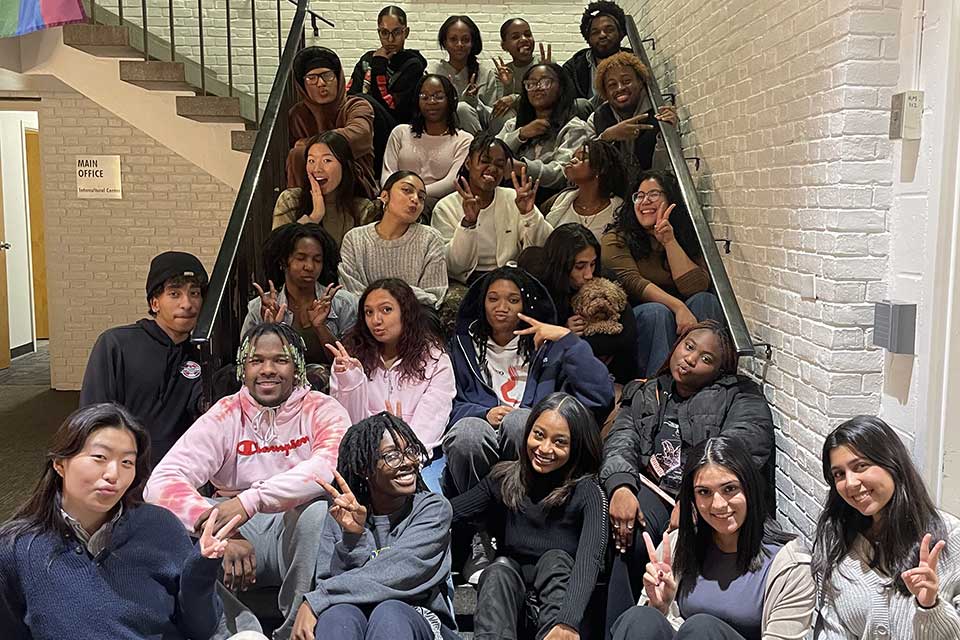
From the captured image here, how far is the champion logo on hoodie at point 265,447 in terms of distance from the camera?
312 centimetres

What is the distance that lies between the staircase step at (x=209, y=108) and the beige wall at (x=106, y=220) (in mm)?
1962

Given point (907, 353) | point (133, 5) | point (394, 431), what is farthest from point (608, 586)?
point (133, 5)

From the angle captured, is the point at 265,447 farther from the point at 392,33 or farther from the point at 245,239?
the point at 392,33

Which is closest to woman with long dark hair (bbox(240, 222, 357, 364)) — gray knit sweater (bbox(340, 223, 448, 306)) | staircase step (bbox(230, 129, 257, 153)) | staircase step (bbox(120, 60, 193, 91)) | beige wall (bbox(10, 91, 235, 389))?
gray knit sweater (bbox(340, 223, 448, 306))

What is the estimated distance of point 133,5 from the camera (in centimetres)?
670

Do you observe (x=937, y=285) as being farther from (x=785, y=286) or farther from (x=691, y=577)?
(x=691, y=577)

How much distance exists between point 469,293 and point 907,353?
1.57 meters

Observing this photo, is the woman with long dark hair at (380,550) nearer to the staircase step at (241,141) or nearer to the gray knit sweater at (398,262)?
the gray knit sweater at (398,262)

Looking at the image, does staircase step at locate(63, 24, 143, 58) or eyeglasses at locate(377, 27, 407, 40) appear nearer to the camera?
staircase step at locate(63, 24, 143, 58)

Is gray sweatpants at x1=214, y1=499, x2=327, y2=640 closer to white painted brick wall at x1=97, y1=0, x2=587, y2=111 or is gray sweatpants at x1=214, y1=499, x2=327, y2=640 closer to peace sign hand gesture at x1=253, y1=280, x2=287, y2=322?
peace sign hand gesture at x1=253, y1=280, x2=287, y2=322

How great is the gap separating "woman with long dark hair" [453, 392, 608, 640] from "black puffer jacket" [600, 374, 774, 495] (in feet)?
0.66

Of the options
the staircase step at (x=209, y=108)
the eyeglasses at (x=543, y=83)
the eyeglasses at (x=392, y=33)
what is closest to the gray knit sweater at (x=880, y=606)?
the eyeglasses at (x=543, y=83)

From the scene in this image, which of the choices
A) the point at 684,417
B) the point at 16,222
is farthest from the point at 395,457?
the point at 16,222

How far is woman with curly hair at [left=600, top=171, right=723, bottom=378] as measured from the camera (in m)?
3.92
